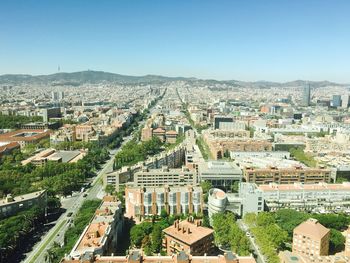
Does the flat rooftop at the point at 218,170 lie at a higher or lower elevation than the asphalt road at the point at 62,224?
higher

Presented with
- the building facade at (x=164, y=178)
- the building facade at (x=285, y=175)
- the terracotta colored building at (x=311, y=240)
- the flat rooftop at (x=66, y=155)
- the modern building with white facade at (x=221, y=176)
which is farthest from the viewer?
the flat rooftop at (x=66, y=155)

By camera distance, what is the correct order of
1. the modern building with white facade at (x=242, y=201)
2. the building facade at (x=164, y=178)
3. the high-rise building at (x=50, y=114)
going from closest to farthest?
the modern building with white facade at (x=242, y=201) → the building facade at (x=164, y=178) → the high-rise building at (x=50, y=114)

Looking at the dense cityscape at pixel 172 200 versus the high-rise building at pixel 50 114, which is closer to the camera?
the dense cityscape at pixel 172 200

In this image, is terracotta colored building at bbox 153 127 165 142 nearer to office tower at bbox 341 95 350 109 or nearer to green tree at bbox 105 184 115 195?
green tree at bbox 105 184 115 195

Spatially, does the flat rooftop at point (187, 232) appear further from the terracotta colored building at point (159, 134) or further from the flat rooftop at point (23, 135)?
the flat rooftop at point (23, 135)

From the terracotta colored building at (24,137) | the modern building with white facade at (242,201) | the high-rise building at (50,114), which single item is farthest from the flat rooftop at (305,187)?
the high-rise building at (50,114)

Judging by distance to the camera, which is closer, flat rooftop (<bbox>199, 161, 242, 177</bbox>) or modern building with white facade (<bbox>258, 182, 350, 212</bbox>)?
modern building with white facade (<bbox>258, 182, 350, 212</bbox>)

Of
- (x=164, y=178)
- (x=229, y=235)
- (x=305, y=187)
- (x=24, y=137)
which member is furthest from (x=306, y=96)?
(x=229, y=235)

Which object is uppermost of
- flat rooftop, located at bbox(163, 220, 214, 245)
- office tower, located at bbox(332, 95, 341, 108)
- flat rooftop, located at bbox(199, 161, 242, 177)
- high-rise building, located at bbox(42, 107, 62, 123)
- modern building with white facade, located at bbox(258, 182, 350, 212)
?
office tower, located at bbox(332, 95, 341, 108)

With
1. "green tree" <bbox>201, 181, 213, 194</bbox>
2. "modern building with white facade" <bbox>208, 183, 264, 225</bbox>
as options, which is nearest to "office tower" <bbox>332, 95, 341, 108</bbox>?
"green tree" <bbox>201, 181, 213, 194</bbox>

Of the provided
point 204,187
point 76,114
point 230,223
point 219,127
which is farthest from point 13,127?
point 230,223

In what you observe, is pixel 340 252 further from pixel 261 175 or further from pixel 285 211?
pixel 261 175
